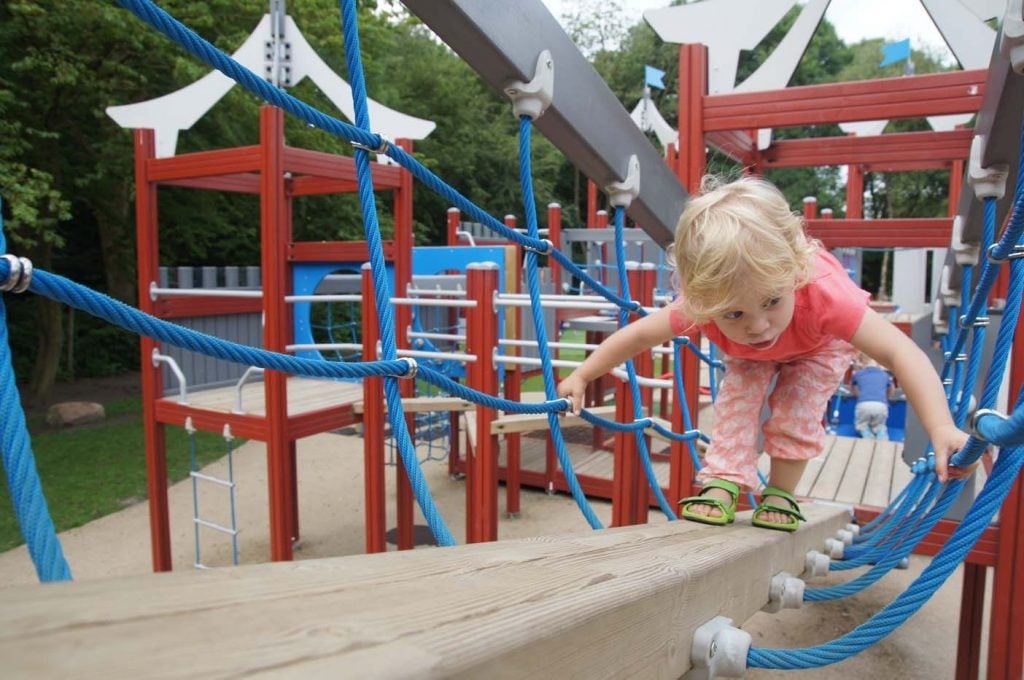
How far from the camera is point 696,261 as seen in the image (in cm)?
121

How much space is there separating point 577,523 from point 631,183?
3.03 meters

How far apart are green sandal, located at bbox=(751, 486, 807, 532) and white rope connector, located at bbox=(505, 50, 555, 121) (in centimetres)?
89

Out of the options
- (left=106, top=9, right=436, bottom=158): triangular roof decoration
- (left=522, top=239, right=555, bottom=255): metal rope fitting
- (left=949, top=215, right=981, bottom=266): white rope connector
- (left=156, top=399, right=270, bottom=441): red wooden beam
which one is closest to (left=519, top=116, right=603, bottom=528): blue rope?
(left=522, top=239, right=555, bottom=255): metal rope fitting

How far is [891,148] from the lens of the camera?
297cm

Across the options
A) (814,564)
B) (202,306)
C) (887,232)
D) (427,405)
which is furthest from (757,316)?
(202,306)

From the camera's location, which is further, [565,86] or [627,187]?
[627,187]

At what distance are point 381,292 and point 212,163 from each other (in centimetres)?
287

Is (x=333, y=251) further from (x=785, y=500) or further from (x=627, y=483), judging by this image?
(x=785, y=500)

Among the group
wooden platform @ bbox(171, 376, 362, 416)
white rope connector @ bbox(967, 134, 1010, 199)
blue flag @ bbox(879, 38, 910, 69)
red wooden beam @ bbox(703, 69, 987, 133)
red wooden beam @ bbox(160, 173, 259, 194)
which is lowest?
wooden platform @ bbox(171, 376, 362, 416)

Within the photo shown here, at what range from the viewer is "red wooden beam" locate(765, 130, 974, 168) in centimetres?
289

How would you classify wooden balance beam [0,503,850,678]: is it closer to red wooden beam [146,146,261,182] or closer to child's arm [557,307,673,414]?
child's arm [557,307,673,414]

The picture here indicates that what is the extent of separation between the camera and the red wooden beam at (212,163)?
11.2 ft

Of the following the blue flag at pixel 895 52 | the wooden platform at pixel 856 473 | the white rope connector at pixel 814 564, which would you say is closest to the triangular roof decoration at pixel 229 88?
the wooden platform at pixel 856 473

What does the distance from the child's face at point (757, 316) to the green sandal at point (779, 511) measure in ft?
1.20
